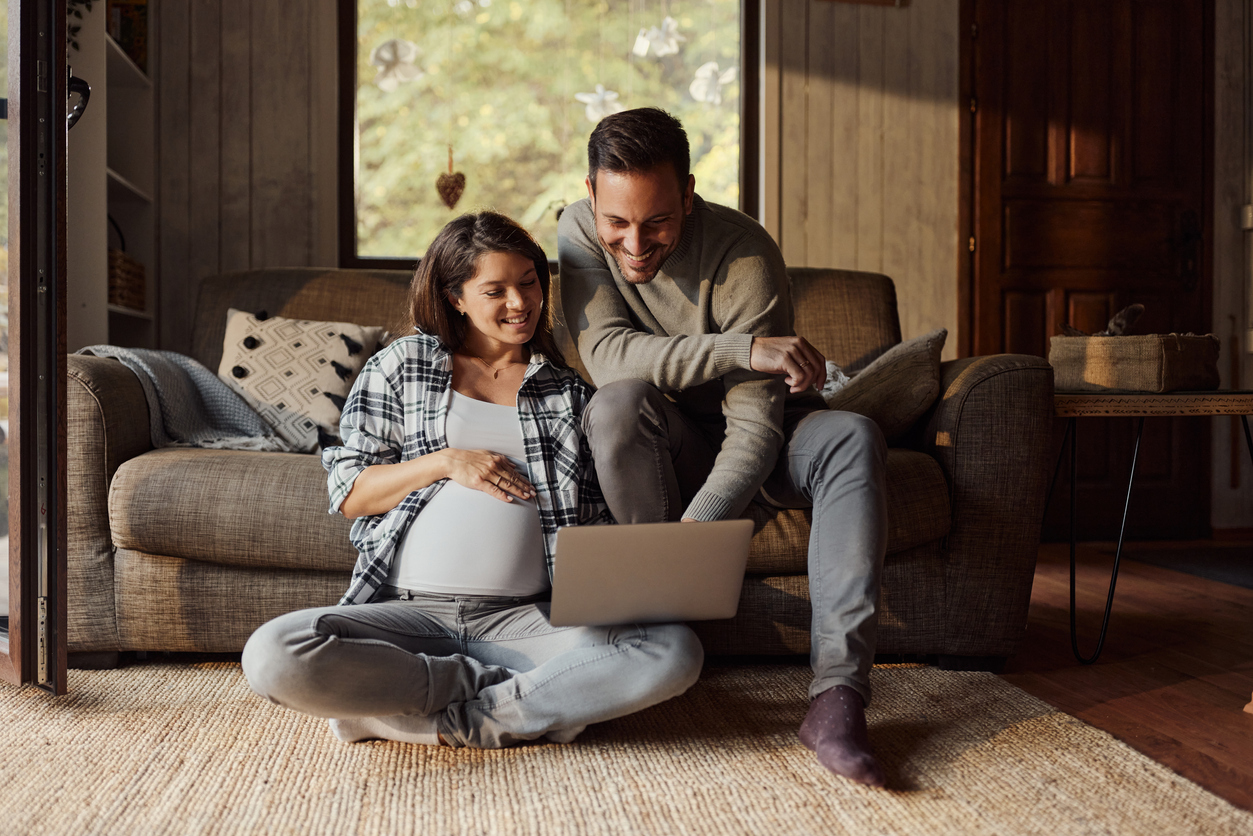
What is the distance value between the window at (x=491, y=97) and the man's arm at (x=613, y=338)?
159 centimetres

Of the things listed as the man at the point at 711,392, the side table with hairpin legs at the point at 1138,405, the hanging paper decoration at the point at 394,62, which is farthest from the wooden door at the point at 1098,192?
the man at the point at 711,392

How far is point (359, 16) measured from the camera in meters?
3.15

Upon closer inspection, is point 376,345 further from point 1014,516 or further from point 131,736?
point 1014,516

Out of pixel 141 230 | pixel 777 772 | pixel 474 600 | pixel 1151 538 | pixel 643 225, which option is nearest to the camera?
pixel 777 772

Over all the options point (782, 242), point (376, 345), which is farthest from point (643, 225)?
point (782, 242)

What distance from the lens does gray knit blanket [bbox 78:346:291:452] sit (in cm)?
193

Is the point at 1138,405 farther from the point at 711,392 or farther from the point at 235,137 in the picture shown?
the point at 235,137

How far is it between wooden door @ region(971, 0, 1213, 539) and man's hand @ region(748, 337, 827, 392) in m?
2.23

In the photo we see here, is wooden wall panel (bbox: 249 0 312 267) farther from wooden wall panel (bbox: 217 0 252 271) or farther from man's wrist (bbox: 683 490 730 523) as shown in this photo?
man's wrist (bbox: 683 490 730 523)

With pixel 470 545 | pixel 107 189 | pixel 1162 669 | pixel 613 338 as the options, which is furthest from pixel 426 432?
pixel 107 189

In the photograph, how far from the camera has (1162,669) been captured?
185cm

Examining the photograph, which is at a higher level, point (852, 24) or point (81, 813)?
point (852, 24)

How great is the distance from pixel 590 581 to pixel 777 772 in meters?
0.38

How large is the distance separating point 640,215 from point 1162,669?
1.37 meters
